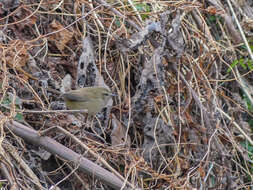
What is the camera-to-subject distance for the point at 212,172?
16.7 feet

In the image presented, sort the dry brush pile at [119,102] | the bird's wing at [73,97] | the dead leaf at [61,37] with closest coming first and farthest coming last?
the dry brush pile at [119,102]
the bird's wing at [73,97]
the dead leaf at [61,37]

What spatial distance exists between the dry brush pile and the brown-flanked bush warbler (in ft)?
0.36

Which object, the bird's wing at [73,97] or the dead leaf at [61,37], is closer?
the bird's wing at [73,97]

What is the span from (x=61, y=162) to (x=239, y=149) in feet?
6.26

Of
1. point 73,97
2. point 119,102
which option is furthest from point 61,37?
point 119,102

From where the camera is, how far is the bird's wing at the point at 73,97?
194 inches

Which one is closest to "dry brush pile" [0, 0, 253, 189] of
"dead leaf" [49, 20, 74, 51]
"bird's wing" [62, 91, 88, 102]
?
"dead leaf" [49, 20, 74, 51]

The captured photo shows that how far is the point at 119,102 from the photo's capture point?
16.9ft

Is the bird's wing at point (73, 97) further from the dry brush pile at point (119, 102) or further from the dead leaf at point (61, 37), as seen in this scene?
the dead leaf at point (61, 37)

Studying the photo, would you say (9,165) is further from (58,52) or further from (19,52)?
(58,52)

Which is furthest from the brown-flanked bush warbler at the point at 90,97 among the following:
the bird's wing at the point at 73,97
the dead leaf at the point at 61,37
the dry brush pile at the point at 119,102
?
the dead leaf at the point at 61,37

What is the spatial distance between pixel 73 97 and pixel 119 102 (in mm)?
485

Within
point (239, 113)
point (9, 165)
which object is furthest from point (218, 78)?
point (9, 165)

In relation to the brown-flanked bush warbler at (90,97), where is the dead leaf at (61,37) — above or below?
above
